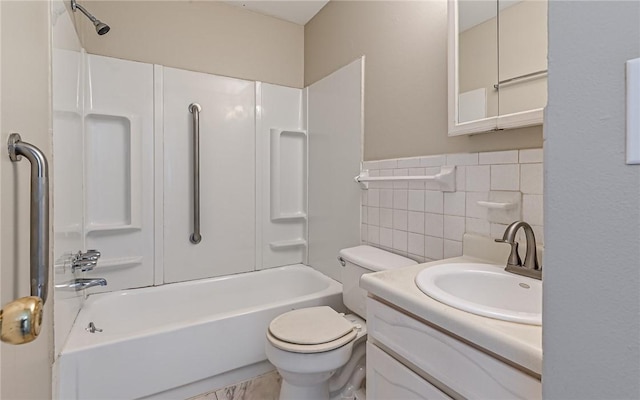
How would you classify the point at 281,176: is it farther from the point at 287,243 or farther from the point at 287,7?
the point at 287,7

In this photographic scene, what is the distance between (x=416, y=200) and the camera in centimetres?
150

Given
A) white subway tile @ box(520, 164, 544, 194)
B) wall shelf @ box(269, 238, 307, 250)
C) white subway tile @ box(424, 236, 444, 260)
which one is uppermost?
white subway tile @ box(520, 164, 544, 194)

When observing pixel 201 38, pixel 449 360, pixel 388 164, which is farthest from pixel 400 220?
pixel 201 38

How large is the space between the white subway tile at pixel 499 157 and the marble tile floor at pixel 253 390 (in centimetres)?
153

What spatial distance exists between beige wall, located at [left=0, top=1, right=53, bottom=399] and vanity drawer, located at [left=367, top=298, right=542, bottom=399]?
0.92 meters

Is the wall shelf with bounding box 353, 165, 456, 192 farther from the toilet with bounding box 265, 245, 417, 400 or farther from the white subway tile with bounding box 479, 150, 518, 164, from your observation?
the toilet with bounding box 265, 245, 417, 400

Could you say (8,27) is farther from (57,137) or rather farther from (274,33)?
(274,33)

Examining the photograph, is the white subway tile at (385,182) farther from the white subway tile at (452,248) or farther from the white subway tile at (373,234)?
the white subway tile at (452,248)

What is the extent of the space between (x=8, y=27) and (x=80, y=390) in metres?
1.35

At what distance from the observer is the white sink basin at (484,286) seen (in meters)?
0.91

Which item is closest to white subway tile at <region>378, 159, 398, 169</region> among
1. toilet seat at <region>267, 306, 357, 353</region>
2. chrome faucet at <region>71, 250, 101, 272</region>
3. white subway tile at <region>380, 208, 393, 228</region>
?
white subway tile at <region>380, 208, 393, 228</region>

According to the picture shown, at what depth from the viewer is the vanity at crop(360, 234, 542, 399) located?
2.02ft

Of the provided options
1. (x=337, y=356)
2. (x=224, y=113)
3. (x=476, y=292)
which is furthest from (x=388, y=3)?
(x=337, y=356)

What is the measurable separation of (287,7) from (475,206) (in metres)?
1.96
